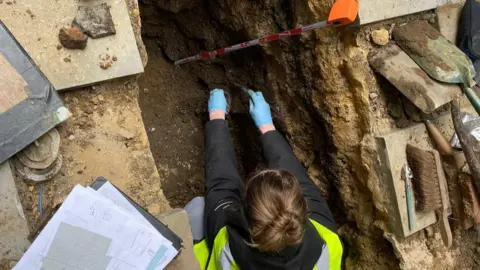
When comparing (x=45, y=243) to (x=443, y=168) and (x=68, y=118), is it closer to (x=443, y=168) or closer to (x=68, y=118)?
(x=68, y=118)

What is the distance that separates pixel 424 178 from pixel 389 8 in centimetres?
81

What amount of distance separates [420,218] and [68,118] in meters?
1.67

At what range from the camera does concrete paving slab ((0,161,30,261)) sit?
1.57m

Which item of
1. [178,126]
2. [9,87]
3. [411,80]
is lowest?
[178,126]

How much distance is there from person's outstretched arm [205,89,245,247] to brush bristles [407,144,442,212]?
821 millimetres

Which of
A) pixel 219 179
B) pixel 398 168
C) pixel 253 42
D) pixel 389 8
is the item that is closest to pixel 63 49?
pixel 219 179

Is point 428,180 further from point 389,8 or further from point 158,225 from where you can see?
point 158,225

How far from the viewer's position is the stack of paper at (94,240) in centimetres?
145

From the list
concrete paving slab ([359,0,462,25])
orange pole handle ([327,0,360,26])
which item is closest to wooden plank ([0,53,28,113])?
orange pole handle ([327,0,360,26])

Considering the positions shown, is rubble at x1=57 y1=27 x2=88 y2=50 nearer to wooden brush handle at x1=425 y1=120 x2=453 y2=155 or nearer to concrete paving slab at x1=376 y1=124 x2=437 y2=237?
concrete paving slab at x1=376 y1=124 x2=437 y2=237

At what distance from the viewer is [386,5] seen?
209 centimetres

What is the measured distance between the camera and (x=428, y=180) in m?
2.12

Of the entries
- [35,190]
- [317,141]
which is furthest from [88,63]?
[317,141]

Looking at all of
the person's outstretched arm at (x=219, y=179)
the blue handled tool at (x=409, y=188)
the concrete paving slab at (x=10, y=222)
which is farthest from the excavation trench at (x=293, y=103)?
the concrete paving slab at (x=10, y=222)
